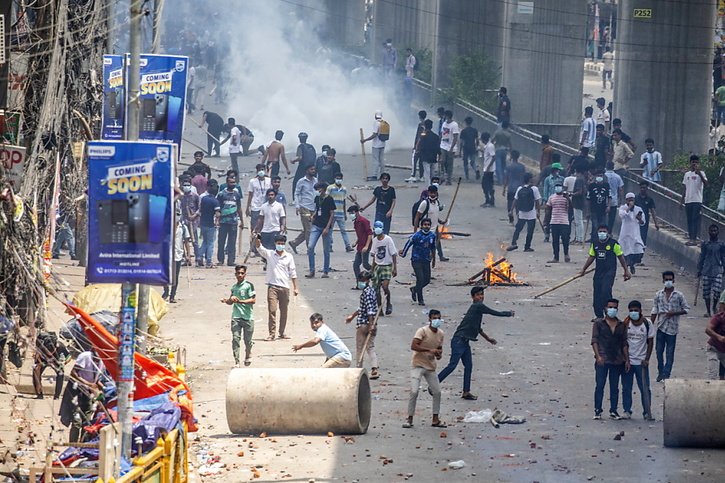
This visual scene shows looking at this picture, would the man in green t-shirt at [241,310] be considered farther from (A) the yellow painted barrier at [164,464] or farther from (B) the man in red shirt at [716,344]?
(A) the yellow painted barrier at [164,464]

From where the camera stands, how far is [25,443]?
1589cm

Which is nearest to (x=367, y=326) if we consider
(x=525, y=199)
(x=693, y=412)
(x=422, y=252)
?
(x=422, y=252)

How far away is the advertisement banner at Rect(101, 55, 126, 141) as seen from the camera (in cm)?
1903

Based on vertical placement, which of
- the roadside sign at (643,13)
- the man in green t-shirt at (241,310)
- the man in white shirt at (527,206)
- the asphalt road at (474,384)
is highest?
the roadside sign at (643,13)

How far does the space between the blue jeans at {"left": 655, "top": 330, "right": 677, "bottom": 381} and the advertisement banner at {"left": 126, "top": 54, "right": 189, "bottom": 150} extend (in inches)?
266

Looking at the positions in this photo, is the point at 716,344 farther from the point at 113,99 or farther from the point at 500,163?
the point at 500,163

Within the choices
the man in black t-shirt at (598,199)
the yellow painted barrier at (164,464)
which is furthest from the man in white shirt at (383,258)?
the yellow painted barrier at (164,464)

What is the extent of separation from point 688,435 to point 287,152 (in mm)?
27367

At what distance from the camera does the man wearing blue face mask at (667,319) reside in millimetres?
19203

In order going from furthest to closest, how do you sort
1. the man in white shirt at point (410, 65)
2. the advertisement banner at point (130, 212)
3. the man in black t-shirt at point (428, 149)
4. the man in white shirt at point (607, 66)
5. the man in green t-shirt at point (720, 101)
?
the man in white shirt at point (607, 66)
the man in white shirt at point (410, 65)
the man in green t-shirt at point (720, 101)
the man in black t-shirt at point (428, 149)
the advertisement banner at point (130, 212)

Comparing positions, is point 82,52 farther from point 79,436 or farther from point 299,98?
point 299,98

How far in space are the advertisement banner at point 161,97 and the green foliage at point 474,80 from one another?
25.7 m

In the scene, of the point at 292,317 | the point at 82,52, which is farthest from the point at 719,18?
the point at 82,52

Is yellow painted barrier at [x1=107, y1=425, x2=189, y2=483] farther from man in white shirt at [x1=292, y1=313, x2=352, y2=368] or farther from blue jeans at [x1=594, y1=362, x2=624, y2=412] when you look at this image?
blue jeans at [x1=594, y1=362, x2=624, y2=412]
